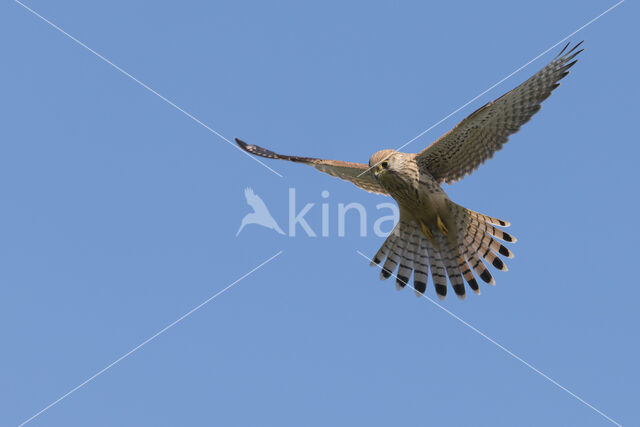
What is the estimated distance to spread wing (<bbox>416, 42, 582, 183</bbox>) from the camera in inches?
444

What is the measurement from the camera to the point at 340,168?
12.6 metres

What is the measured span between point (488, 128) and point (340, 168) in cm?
210

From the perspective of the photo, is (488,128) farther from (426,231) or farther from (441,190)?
(426,231)

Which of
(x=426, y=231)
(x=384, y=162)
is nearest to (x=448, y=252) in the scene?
(x=426, y=231)

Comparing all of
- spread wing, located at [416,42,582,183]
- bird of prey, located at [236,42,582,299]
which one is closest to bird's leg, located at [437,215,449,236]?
bird of prey, located at [236,42,582,299]

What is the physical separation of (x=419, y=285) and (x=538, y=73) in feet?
10.4

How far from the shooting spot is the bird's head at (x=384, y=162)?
1160 cm

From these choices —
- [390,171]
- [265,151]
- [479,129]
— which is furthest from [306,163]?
[479,129]

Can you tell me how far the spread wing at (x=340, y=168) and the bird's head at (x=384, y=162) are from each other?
0.34m

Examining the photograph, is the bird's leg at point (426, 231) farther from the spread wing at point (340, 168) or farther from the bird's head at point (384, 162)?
the bird's head at point (384, 162)

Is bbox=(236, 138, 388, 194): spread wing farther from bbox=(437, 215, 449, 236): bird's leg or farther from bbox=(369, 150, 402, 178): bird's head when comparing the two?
bbox=(437, 215, 449, 236): bird's leg

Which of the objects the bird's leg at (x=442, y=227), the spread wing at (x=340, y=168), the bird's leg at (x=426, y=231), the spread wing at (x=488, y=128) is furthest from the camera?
the spread wing at (x=340, y=168)

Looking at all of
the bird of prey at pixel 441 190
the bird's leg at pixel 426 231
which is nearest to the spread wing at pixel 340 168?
the bird of prey at pixel 441 190

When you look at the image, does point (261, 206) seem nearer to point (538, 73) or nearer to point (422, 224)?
point (422, 224)
